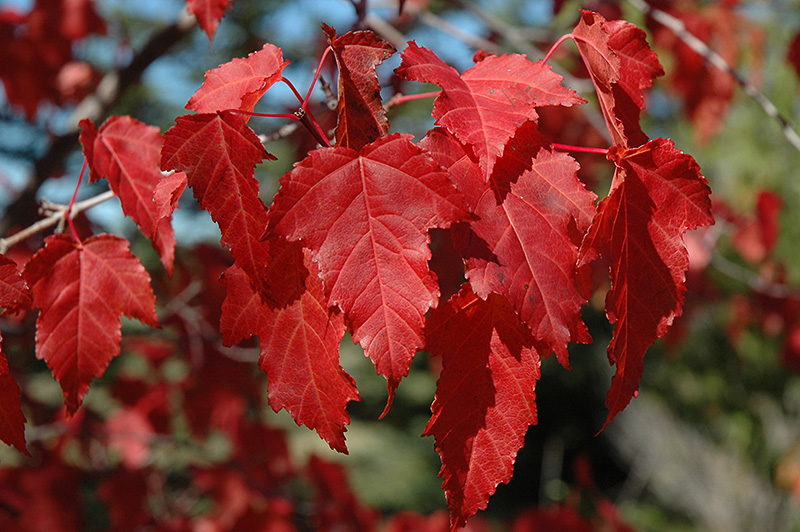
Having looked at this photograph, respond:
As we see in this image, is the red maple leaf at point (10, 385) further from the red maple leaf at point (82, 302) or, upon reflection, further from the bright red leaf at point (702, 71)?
the bright red leaf at point (702, 71)

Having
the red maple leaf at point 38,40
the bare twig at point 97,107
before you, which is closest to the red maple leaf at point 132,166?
the bare twig at point 97,107

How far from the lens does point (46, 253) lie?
65 centimetres

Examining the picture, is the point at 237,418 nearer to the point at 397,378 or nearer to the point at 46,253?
the point at 46,253

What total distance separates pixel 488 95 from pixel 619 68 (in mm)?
127

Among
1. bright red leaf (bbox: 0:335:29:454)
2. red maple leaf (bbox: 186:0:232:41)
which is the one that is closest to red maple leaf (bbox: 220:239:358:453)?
bright red leaf (bbox: 0:335:29:454)

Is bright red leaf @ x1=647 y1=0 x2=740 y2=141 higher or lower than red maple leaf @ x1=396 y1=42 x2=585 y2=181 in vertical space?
lower

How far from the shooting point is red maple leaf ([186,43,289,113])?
52 centimetres

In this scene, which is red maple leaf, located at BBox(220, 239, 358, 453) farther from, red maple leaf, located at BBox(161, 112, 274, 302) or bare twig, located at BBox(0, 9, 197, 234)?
bare twig, located at BBox(0, 9, 197, 234)

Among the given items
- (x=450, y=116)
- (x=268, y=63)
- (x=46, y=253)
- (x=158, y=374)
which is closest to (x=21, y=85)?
(x=158, y=374)

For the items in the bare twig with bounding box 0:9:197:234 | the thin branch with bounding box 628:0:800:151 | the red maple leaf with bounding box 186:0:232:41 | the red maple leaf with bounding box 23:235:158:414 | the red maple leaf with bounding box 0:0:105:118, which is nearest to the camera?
the red maple leaf with bounding box 23:235:158:414

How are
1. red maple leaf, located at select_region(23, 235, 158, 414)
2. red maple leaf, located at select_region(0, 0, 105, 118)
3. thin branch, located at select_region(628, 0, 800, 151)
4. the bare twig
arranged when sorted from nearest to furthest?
red maple leaf, located at select_region(23, 235, 158, 414) → thin branch, located at select_region(628, 0, 800, 151) → the bare twig → red maple leaf, located at select_region(0, 0, 105, 118)

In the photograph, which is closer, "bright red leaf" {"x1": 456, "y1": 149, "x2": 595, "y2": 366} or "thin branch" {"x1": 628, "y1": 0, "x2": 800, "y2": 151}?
"bright red leaf" {"x1": 456, "y1": 149, "x2": 595, "y2": 366}

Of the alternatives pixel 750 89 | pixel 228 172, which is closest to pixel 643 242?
pixel 228 172

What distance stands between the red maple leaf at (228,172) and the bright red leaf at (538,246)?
170 mm
